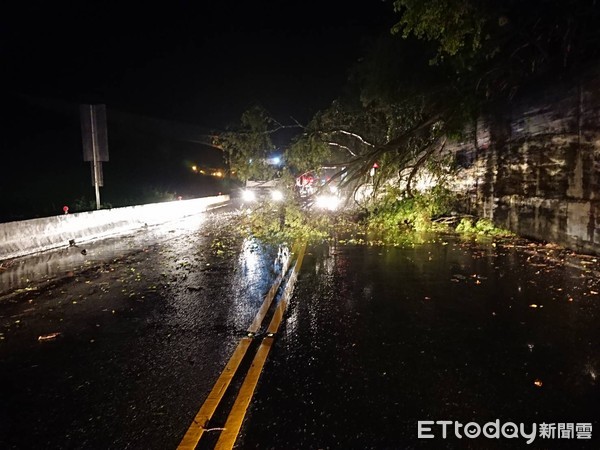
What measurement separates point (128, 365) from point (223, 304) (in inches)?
83.5

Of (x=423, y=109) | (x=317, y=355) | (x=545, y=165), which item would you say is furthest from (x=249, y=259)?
(x=423, y=109)

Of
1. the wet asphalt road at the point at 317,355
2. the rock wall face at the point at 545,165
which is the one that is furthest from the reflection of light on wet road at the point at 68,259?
the rock wall face at the point at 545,165

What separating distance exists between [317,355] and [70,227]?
11.5m

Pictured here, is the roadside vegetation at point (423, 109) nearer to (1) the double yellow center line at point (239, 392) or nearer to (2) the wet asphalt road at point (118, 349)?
(2) the wet asphalt road at point (118, 349)

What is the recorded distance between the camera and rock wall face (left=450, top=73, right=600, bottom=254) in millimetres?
9148

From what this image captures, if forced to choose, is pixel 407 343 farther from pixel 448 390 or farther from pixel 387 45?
pixel 387 45

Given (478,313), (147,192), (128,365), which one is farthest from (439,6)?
(147,192)

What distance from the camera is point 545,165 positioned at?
10656mm

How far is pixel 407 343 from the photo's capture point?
15.4 feet

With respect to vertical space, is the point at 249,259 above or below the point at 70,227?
below

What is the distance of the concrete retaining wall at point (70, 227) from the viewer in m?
10.6

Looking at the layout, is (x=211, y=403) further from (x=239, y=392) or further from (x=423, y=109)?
(x=423, y=109)

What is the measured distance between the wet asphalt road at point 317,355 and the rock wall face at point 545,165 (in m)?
1.92

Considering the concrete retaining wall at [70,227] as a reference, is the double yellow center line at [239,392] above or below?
below
